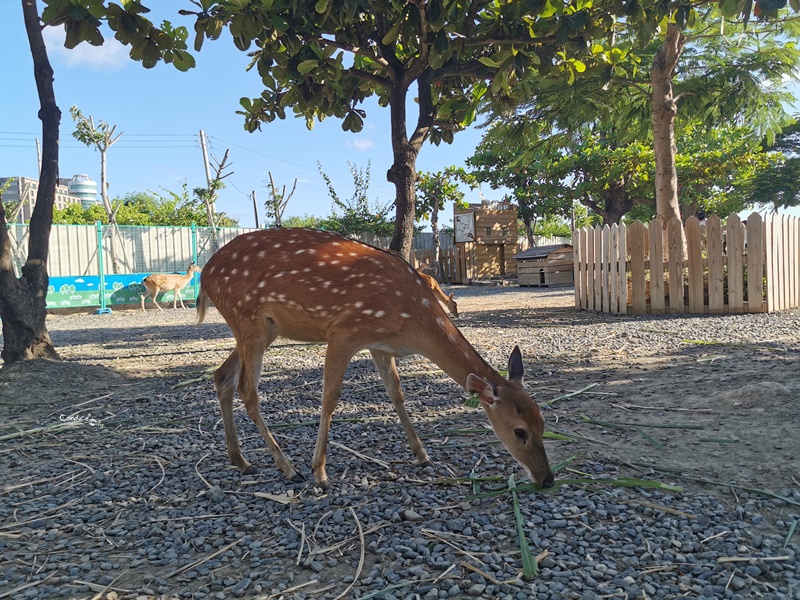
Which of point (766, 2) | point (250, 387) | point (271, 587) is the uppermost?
point (766, 2)

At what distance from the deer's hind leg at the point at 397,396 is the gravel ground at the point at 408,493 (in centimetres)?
16

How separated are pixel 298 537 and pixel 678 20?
5.07 meters

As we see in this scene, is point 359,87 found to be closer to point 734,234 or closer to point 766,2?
point 766,2

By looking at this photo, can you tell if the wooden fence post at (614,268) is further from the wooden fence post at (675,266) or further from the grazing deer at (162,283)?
the grazing deer at (162,283)

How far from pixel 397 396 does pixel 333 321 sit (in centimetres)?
72

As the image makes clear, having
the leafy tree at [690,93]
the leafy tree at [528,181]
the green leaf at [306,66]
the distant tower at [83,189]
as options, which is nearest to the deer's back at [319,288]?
the green leaf at [306,66]

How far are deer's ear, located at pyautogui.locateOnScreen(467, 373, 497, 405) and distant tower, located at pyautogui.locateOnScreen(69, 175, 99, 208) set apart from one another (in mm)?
69407

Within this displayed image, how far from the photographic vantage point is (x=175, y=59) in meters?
5.68

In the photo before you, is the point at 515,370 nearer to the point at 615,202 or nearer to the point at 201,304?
the point at 201,304

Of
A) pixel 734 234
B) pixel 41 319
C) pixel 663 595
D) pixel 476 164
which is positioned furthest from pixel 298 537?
pixel 476 164

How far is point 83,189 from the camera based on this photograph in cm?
6406

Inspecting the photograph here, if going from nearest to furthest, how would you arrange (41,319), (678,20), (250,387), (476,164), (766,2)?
(250,387) < (766,2) < (678,20) < (41,319) < (476,164)

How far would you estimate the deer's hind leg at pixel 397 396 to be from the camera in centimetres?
362

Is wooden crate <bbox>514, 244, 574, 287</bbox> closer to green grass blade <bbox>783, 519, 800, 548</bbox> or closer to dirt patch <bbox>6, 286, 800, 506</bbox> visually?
dirt patch <bbox>6, 286, 800, 506</bbox>
